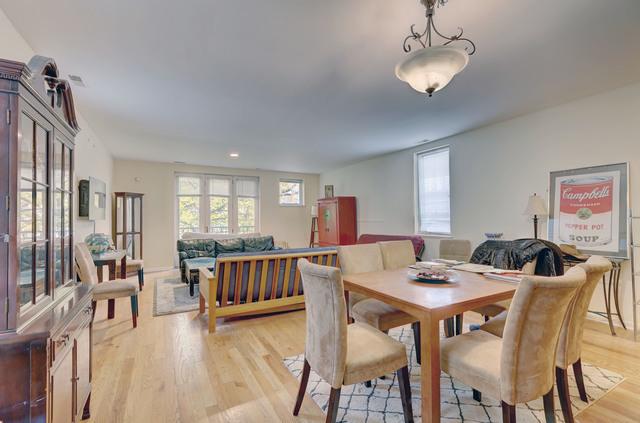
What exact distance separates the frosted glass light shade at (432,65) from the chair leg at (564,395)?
178cm

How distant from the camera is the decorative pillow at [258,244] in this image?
5905mm

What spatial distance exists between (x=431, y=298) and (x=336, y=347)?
0.59m

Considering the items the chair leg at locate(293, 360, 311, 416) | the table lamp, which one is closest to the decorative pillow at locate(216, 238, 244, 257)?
the chair leg at locate(293, 360, 311, 416)

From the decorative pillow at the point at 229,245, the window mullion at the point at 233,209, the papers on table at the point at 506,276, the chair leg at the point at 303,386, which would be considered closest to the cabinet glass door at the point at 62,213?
the chair leg at the point at 303,386

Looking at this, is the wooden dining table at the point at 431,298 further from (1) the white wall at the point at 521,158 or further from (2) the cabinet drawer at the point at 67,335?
(1) the white wall at the point at 521,158

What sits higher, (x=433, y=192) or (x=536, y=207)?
(x=433, y=192)

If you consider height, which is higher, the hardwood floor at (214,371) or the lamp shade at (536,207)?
the lamp shade at (536,207)

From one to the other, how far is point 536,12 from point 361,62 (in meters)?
1.16

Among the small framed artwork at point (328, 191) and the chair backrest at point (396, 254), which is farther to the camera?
the small framed artwork at point (328, 191)

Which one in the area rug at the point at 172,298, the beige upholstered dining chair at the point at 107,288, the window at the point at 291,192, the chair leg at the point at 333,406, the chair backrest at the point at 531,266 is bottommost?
the area rug at the point at 172,298

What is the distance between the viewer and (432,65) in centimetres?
162

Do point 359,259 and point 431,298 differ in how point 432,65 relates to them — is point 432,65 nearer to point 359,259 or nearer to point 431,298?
point 431,298

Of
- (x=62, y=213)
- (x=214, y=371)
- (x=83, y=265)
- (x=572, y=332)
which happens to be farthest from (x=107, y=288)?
(x=572, y=332)

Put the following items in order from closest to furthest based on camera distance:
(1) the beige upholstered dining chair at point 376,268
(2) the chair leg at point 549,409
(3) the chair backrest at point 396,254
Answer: (2) the chair leg at point 549,409, (1) the beige upholstered dining chair at point 376,268, (3) the chair backrest at point 396,254
